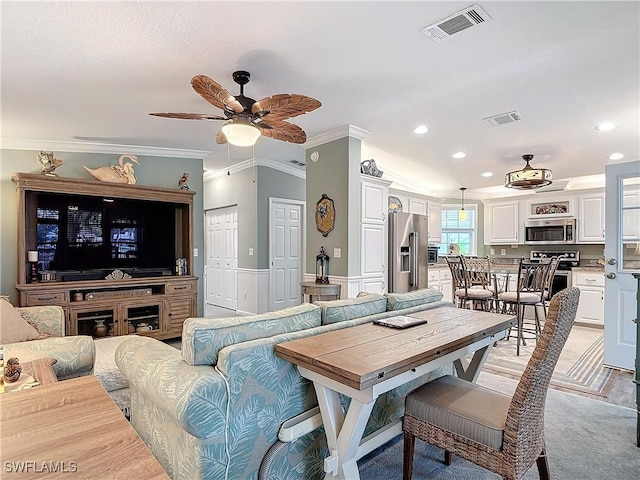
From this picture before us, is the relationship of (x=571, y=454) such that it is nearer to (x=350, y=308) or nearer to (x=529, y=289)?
(x=350, y=308)

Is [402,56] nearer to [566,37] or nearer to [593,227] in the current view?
[566,37]

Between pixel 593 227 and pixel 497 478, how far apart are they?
5664mm

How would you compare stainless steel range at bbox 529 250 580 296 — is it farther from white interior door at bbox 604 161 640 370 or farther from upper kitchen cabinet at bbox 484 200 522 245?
white interior door at bbox 604 161 640 370

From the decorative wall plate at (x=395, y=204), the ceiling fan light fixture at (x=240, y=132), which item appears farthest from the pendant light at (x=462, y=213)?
the ceiling fan light fixture at (x=240, y=132)

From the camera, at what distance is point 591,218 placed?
6016mm

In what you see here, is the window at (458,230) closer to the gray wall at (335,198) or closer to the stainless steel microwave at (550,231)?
the stainless steel microwave at (550,231)

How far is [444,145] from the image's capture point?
484 centimetres

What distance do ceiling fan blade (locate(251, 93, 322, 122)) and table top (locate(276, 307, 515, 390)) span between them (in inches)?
61.1

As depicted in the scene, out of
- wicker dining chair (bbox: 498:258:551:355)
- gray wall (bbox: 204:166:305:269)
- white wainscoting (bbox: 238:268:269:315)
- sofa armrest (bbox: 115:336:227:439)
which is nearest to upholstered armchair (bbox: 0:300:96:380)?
sofa armrest (bbox: 115:336:227:439)

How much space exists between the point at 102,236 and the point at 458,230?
656 centimetres

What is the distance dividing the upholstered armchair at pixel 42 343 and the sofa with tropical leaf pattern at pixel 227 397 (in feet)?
2.37

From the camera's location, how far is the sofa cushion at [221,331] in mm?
1573

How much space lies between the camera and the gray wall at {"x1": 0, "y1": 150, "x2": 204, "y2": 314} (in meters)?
4.12

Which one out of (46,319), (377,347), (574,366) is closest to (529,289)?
(574,366)
